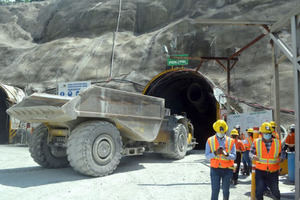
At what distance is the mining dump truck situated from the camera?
6535 mm

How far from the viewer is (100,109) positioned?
7.00m

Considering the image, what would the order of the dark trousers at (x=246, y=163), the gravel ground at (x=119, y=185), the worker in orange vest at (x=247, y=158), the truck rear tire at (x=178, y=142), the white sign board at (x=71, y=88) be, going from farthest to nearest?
1. the white sign board at (x=71, y=88)
2. the truck rear tire at (x=178, y=142)
3. the dark trousers at (x=246, y=163)
4. the worker in orange vest at (x=247, y=158)
5. the gravel ground at (x=119, y=185)

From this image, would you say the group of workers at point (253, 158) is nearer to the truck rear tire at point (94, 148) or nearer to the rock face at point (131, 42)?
the truck rear tire at point (94, 148)

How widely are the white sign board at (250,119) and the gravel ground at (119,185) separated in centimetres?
223

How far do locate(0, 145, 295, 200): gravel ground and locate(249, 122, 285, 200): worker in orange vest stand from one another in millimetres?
961

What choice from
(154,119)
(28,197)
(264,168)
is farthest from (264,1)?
(28,197)

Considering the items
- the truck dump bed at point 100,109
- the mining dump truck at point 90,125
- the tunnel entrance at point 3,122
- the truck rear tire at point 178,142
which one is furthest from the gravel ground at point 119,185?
the tunnel entrance at point 3,122

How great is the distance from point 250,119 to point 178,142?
2808 mm

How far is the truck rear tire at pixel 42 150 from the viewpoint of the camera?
7.87 meters

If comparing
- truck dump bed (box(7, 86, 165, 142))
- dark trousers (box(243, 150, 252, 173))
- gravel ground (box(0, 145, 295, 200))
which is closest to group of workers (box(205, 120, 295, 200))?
gravel ground (box(0, 145, 295, 200))

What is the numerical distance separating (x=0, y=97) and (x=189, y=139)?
1584 cm

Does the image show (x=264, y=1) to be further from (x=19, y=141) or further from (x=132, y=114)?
(x=19, y=141)

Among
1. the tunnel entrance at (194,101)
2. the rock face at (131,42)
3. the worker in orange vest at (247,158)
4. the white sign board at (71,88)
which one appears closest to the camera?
the worker in orange vest at (247,158)

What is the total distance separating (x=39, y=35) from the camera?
103 feet
